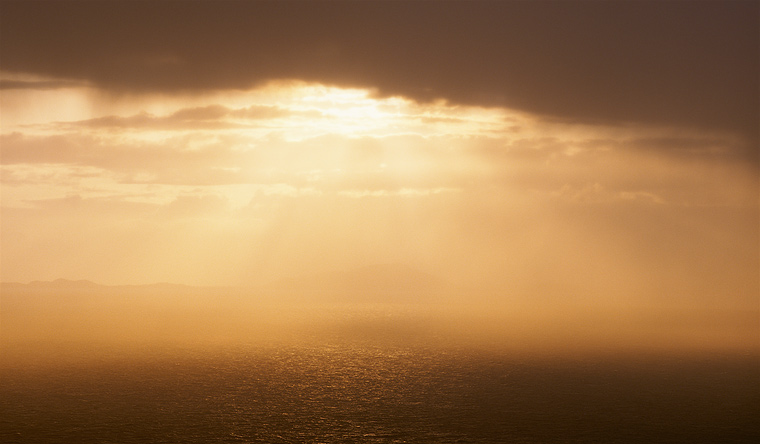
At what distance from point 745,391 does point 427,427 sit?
70209 mm

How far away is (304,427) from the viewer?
8950 cm

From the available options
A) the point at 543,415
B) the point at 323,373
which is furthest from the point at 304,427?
the point at 323,373

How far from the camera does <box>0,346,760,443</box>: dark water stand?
8600 centimetres

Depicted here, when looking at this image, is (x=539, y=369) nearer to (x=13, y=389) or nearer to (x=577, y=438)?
(x=577, y=438)

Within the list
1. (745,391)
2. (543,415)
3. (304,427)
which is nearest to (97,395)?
(304,427)

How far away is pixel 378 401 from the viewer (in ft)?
354

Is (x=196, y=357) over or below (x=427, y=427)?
over

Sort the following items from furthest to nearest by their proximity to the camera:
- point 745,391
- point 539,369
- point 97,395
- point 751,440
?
1. point 539,369
2. point 745,391
3. point 97,395
4. point 751,440

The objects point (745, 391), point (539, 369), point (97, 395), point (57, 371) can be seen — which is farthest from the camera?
point (539, 369)

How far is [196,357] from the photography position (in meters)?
165

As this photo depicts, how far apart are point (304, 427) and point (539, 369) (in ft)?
250

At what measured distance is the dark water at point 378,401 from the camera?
282 feet

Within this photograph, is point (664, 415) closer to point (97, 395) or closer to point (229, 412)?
point (229, 412)

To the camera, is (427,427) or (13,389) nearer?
(427,427)
